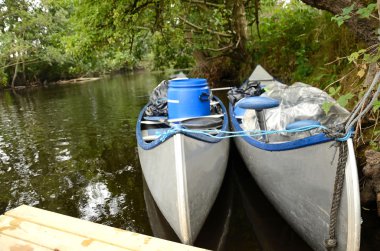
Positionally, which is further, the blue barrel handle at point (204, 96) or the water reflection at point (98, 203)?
the blue barrel handle at point (204, 96)

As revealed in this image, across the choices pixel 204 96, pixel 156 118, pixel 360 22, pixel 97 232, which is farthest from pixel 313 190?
pixel 156 118

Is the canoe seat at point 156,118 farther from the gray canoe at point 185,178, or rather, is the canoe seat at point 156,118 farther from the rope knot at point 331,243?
the rope knot at point 331,243

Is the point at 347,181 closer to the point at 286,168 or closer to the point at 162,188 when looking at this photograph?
the point at 286,168

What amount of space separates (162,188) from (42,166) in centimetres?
374

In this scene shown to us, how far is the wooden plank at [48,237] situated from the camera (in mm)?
2605

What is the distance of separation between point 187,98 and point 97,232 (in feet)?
7.78

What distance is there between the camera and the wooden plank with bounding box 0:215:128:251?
2.61 meters

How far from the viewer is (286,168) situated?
327 cm

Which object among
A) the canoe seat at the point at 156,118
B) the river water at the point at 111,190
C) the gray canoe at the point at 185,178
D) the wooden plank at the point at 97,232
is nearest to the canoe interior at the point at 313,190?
the river water at the point at 111,190

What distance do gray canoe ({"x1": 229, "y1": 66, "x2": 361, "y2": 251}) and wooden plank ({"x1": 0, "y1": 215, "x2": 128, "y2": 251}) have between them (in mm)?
1772

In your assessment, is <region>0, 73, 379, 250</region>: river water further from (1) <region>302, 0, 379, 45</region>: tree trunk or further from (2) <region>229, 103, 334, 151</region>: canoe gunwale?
(1) <region>302, 0, 379, 45</region>: tree trunk

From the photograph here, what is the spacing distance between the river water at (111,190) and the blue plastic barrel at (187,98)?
4.25ft

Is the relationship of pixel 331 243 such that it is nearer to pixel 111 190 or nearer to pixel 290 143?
pixel 290 143

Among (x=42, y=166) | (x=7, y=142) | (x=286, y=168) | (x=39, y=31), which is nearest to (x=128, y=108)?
(x=7, y=142)
